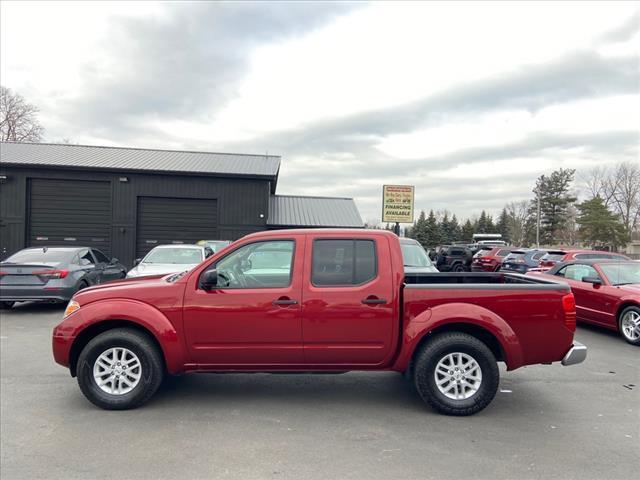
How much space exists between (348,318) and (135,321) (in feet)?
6.89

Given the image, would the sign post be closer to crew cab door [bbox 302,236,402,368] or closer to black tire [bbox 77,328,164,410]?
crew cab door [bbox 302,236,402,368]

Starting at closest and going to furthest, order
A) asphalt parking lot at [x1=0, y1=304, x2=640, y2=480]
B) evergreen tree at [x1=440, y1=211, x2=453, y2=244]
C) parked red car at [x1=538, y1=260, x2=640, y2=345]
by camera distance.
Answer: asphalt parking lot at [x1=0, y1=304, x2=640, y2=480] < parked red car at [x1=538, y1=260, x2=640, y2=345] < evergreen tree at [x1=440, y1=211, x2=453, y2=244]

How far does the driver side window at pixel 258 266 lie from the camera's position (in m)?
4.43

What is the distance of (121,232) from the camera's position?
2075 cm

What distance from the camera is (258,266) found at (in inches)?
182

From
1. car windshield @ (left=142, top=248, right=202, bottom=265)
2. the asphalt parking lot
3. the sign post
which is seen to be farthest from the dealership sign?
the asphalt parking lot

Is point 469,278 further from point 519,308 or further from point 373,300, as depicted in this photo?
point 373,300

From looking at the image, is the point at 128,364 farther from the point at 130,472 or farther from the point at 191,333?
the point at 130,472

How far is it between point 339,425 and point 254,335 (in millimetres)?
1166

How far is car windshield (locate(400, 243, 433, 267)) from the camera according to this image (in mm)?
9599

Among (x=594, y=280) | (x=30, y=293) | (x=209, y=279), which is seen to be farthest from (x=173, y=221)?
(x=209, y=279)

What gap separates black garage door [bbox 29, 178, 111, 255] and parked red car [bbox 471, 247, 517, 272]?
60.3 ft

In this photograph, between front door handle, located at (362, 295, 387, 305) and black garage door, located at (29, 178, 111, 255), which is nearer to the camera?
front door handle, located at (362, 295, 387, 305)

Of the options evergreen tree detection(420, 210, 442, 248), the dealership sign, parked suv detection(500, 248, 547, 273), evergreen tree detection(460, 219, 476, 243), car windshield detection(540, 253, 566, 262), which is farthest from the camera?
evergreen tree detection(460, 219, 476, 243)
